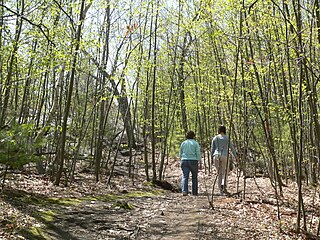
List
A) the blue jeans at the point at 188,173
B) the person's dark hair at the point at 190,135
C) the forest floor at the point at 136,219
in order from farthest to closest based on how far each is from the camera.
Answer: the person's dark hair at the point at 190,135
the blue jeans at the point at 188,173
the forest floor at the point at 136,219

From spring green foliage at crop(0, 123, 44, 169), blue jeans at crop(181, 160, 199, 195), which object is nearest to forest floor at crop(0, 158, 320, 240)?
spring green foliage at crop(0, 123, 44, 169)

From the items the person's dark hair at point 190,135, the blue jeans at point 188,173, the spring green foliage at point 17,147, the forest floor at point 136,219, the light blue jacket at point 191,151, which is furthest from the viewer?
the person's dark hair at point 190,135

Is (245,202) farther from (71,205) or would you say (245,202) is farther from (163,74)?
(163,74)

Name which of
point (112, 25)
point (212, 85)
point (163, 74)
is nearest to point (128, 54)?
point (112, 25)

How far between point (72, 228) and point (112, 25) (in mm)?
9050

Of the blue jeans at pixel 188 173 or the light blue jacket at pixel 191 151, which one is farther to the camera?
the light blue jacket at pixel 191 151

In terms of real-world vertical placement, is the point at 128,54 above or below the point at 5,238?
above

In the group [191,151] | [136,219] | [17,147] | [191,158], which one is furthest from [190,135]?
[17,147]

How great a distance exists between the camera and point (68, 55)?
7.26 m

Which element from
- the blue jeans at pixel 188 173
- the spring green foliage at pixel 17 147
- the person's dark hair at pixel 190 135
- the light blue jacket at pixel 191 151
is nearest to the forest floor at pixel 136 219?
the spring green foliage at pixel 17 147

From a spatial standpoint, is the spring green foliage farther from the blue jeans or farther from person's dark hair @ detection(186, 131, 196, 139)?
person's dark hair @ detection(186, 131, 196, 139)

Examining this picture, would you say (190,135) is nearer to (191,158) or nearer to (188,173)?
(191,158)

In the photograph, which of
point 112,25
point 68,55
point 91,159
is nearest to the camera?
point 68,55

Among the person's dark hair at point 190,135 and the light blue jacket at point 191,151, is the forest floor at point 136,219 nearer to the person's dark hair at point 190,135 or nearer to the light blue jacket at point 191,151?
the light blue jacket at point 191,151
